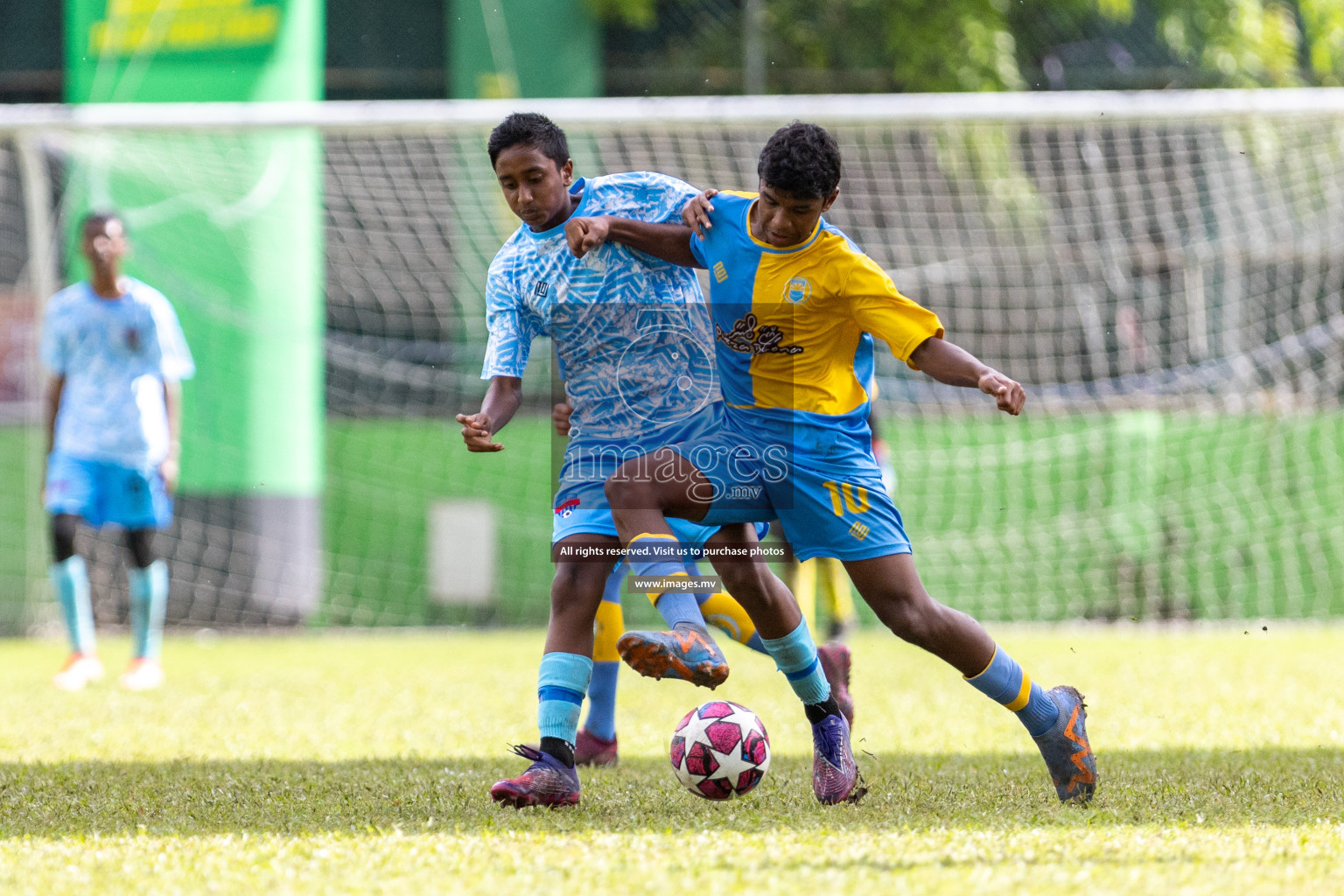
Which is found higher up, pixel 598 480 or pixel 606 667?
pixel 598 480

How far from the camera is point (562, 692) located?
3.78 metres

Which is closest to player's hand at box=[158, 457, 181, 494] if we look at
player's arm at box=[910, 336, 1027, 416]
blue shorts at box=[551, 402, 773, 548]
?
blue shorts at box=[551, 402, 773, 548]

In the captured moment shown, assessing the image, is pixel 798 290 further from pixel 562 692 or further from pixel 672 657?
pixel 562 692

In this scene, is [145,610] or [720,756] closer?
[720,756]

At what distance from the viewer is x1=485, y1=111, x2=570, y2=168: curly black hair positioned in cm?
393

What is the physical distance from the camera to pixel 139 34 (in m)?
10.2

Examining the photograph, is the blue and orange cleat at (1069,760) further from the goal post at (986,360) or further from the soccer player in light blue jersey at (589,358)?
the goal post at (986,360)

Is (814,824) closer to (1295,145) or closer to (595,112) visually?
(595,112)

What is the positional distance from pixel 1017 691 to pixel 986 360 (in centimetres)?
742

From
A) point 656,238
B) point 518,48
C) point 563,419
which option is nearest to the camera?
point 656,238

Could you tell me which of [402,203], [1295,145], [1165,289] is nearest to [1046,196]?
[1165,289]

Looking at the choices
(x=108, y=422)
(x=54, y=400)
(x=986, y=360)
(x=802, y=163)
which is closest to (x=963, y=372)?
(x=802, y=163)

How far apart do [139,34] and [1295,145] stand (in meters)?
8.16

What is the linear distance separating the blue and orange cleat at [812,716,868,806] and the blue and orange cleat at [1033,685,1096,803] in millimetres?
487
